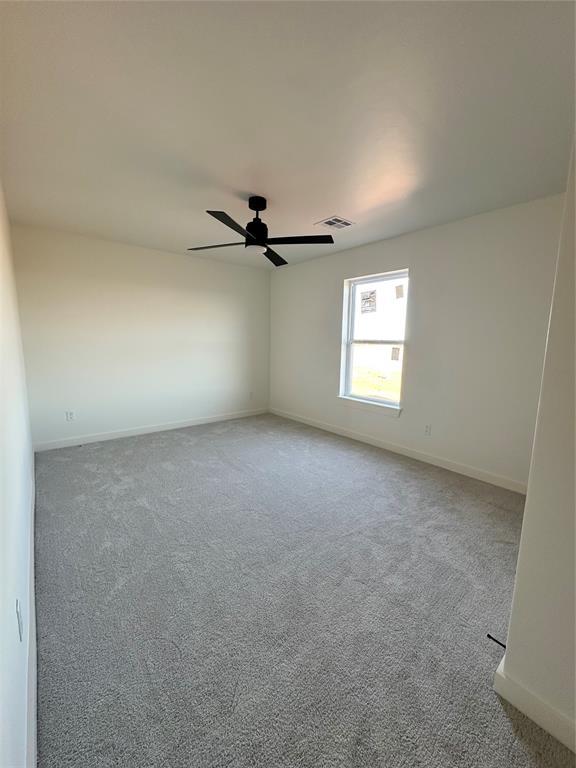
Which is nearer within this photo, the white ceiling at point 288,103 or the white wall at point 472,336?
the white ceiling at point 288,103

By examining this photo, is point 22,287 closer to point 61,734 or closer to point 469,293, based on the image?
point 61,734

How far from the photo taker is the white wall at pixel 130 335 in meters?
3.72

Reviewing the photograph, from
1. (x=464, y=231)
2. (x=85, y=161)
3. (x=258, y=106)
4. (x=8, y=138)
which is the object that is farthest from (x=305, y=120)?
(x=464, y=231)

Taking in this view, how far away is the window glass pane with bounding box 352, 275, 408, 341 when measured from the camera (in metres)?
3.89

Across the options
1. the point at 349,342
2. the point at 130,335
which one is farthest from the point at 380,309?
the point at 130,335

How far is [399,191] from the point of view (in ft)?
8.48

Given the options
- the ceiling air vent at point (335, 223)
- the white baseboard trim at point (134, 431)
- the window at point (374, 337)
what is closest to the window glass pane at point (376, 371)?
the window at point (374, 337)

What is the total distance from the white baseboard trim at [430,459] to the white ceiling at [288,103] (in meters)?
2.54

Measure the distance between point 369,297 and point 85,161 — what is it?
3.31 metres

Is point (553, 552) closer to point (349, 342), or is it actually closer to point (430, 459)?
point (430, 459)

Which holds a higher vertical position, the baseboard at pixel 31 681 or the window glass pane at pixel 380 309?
the window glass pane at pixel 380 309

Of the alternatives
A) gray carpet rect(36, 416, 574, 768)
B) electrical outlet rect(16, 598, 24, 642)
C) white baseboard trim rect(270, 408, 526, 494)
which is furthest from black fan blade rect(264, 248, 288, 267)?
electrical outlet rect(16, 598, 24, 642)

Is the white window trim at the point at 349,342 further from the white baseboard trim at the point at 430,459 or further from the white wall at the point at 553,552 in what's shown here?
the white wall at the point at 553,552

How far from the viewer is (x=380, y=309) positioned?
415cm
